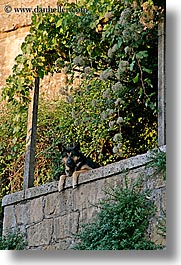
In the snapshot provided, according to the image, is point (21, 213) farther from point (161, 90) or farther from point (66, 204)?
point (161, 90)

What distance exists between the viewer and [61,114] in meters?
4.38

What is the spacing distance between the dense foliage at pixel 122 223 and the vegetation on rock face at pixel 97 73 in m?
0.32

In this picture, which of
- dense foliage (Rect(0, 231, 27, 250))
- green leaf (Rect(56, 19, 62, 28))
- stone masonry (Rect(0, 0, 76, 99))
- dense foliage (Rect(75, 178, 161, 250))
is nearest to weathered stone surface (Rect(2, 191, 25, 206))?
dense foliage (Rect(0, 231, 27, 250))

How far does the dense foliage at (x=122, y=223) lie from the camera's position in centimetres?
277

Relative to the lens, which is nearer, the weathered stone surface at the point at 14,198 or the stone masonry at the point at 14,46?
the weathered stone surface at the point at 14,198

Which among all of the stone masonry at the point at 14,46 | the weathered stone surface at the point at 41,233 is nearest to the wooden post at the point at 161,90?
the weathered stone surface at the point at 41,233

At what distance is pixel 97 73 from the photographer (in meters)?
3.68

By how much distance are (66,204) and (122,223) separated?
480 millimetres

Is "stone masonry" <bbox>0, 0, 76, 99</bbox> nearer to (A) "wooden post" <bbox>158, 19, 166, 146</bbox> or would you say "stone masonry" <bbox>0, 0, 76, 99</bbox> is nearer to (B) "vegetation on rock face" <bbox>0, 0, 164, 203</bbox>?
(B) "vegetation on rock face" <bbox>0, 0, 164, 203</bbox>

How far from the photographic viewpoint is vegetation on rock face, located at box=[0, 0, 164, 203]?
123 inches

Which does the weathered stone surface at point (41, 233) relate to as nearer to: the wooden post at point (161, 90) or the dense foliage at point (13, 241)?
the dense foliage at point (13, 241)

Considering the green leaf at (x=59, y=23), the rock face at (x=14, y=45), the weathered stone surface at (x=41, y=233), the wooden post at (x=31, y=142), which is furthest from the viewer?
the rock face at (x=14, y=45)

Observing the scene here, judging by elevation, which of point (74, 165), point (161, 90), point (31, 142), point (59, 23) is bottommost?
point (74, 165)

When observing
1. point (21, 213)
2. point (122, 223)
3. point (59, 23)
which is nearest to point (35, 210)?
point (21, 213)
